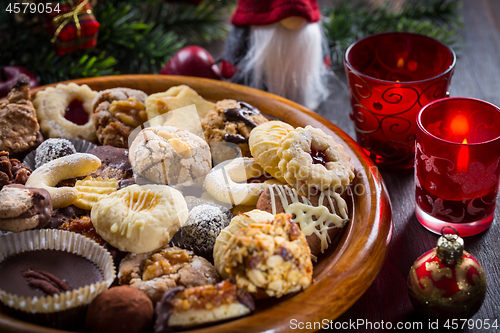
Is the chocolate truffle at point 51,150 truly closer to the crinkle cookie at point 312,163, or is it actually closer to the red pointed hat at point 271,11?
the crinkle cookie at point 312,163

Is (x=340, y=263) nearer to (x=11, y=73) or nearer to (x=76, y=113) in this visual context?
(x=76, y=113)

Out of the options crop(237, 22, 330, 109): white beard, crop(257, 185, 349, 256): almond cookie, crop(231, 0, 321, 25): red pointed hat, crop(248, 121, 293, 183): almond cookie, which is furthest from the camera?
crop(237, 22, 330, 109): white beard

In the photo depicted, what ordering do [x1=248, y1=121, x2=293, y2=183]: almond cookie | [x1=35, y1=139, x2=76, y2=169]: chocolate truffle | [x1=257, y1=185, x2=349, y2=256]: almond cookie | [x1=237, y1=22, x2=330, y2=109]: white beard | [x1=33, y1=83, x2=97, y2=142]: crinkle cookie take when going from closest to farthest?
[x1=257, y1=185, x2=349, y2=256]: almond cookie < [x1=248, y1=121, x2=293, y2=183]: almond cookie < [x1=35, y1=139, x2=76, y2=169]: chocolate truffle < [x1=33, y1=83, x2=97, y2=142]: crinkle cookie < [x1=237, y1=22, x2=330, y2=109]: white beard

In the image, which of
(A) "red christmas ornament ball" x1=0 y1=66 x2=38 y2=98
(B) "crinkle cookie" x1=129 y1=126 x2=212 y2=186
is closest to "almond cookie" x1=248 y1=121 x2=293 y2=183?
(B) "crinkle cookie" x1=129 y1=126 x2=212 y2=186

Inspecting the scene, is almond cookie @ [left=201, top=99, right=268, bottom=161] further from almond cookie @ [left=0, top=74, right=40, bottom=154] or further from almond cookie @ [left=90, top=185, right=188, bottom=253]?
almond cookie @ [left=0, top=74, right=40, bottom=154]

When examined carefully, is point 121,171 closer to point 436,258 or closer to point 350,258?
point 350,258

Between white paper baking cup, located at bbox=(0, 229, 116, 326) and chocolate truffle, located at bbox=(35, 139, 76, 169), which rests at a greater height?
chocolate truffle, located at bbox=(35, 139, 76, 169)
